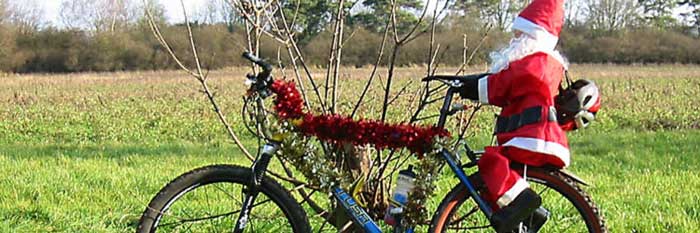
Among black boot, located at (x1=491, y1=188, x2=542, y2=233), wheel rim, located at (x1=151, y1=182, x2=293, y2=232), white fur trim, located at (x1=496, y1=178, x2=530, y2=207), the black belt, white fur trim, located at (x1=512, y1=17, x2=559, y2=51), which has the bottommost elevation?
wheel rim, located at (x1=151, y1=182, x2=293, y2=232)

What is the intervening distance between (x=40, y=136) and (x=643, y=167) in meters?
10.3

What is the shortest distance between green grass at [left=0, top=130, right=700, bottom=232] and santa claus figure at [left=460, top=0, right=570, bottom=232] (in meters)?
1.49

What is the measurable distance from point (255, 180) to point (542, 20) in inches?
52.5

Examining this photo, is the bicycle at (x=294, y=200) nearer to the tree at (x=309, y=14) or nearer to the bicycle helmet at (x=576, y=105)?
the bicycle helmet at (x=576, y=105)

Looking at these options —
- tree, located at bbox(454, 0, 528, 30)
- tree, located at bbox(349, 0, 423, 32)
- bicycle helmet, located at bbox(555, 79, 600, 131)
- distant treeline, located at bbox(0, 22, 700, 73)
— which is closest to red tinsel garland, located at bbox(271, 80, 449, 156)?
bicycle helmet, located at bbox(555, 79, 600, 131)

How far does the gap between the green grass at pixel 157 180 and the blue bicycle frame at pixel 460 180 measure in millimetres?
1478

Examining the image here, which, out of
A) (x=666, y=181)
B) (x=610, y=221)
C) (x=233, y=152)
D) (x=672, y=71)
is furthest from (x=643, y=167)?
(x=672, y=71)

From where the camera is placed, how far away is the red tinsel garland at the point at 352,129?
3.36m

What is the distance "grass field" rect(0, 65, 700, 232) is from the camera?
16.9 ft

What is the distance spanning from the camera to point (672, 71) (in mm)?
30797

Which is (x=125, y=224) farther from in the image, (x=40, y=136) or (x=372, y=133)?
(x=40, y=136)

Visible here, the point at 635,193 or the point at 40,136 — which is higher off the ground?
the point at 635,193

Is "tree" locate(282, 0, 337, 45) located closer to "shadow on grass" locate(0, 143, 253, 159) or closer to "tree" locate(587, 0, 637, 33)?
"shadow on grass" locate(0, 143, 253, 159)

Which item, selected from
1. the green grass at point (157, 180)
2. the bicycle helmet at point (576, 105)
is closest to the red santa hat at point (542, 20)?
the bicycle helmet at point (576, 105)
